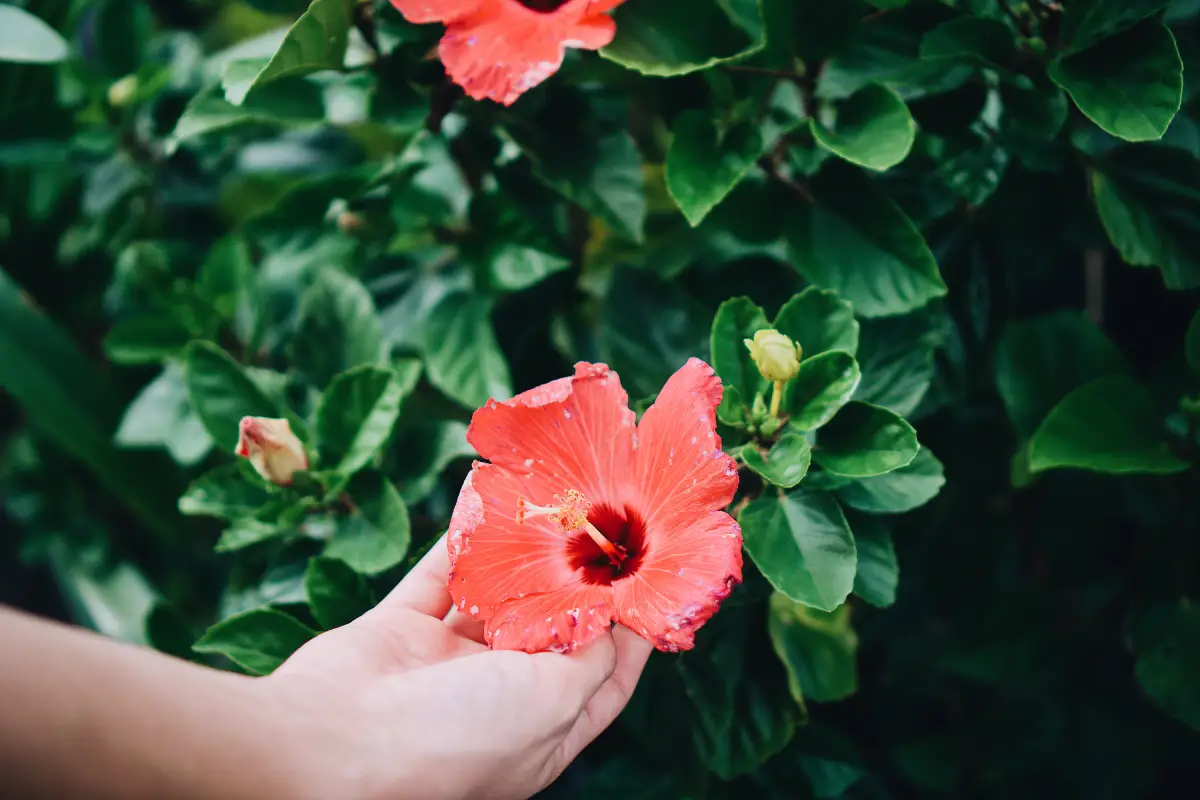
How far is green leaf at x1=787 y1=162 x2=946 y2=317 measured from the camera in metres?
0.95

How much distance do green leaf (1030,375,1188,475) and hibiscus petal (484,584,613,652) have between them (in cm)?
49

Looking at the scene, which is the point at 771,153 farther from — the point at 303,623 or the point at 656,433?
the point at 303,623

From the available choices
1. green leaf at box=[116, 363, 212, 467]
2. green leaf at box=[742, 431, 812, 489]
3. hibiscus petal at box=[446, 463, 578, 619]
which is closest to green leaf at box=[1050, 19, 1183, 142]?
green leaf at box=[742, 431, 812, 489]

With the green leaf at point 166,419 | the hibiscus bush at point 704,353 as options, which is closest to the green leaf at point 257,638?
the hibiscus bush at point 704,353

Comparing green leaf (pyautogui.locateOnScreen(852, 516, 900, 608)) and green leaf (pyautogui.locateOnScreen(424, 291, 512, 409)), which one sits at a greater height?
green leaf (pyautogui.locateOnScreen(424, 291, 512, 409))

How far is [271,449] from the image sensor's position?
969 mm

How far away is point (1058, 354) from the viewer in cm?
109

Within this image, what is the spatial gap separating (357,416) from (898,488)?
599 millimetres

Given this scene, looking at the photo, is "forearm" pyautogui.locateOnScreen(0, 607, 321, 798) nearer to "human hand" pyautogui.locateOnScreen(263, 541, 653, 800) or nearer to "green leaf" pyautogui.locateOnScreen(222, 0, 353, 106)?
"human hand" pyautogui.locateOnScreen(263, 541, 653, 800)

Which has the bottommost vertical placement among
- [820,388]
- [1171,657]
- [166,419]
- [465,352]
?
[1171,657]

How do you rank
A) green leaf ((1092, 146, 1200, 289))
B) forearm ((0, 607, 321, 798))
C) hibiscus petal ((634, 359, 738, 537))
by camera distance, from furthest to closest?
green leaf ((1092, 146, 1200, 289)) → hibiscus petal ((634, 359, 738, 537)) → forearm ((0, 607, 321, 798))

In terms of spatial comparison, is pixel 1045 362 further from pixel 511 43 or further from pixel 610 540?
pixel 511 43

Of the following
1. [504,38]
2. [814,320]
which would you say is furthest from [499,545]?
[504,38]

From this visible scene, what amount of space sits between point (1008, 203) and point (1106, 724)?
79 centimetres
